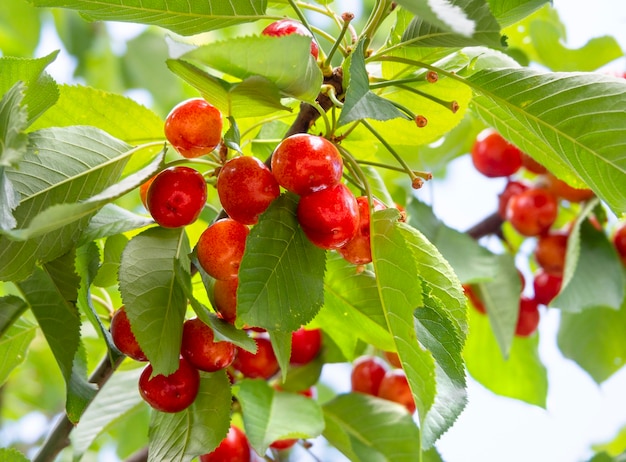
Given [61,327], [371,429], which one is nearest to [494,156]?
[371,429]

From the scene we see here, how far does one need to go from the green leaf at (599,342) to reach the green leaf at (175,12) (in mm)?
1165

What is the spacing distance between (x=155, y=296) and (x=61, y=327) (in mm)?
133

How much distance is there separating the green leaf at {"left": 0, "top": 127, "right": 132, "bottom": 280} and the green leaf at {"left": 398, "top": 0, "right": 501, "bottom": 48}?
0.37m

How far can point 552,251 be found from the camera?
1563mm

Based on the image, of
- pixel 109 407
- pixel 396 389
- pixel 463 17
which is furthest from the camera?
pixel 396 389

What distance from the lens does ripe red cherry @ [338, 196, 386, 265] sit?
81cm

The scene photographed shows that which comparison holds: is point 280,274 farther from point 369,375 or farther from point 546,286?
Result: point 546,286

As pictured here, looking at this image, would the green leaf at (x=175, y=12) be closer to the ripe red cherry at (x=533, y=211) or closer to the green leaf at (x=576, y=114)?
the green leaf at (x=576, y=114)

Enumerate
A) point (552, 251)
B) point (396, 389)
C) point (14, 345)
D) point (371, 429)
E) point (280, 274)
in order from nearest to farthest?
point (280, 274), point (14, 345), point (371, 429), point (396, 389), point (552, 251)

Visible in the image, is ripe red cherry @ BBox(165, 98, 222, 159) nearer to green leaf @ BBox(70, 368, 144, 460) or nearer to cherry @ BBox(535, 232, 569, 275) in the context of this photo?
green leaf @ BBox(70, 368, 144, 460)

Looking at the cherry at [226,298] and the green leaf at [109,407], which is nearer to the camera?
the cherry at [226,298]

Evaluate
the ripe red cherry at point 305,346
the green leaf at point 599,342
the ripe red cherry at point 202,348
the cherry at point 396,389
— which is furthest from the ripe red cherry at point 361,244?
the green leaf at point 599,342

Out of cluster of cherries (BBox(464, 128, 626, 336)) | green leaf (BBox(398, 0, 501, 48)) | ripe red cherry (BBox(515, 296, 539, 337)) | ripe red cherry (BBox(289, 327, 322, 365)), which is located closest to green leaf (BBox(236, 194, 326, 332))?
green leaf (BBox(398, 0, 501, 48))

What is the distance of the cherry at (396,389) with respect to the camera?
→ 144 centimetres
